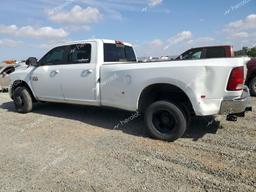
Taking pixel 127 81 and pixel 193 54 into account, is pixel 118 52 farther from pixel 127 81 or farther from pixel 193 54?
pixel 193 54

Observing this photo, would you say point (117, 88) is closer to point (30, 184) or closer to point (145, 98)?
point (145, 98)

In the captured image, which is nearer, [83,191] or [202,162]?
[83,191]

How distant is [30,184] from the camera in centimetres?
358

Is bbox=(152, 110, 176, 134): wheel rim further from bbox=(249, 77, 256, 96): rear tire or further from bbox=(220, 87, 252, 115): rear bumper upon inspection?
bbox=(249, 77, 256, 96): rear tire

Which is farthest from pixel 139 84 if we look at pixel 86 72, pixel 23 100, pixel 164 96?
pixel 23 100

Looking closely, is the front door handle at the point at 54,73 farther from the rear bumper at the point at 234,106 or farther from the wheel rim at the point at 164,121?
the rear bumper at the point at 234,106

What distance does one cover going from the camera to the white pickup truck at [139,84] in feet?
14.7

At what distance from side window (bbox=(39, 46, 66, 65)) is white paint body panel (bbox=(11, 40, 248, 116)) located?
16cm

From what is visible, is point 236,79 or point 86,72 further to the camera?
point 86,72

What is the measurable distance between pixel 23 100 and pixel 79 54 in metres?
2.28

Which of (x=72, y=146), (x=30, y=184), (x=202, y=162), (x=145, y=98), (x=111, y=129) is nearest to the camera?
(x=30, y=184)

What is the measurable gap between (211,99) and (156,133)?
1.12 m

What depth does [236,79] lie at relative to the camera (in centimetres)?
439

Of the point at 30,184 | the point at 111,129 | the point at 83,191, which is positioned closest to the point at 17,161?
the point at 30,184
